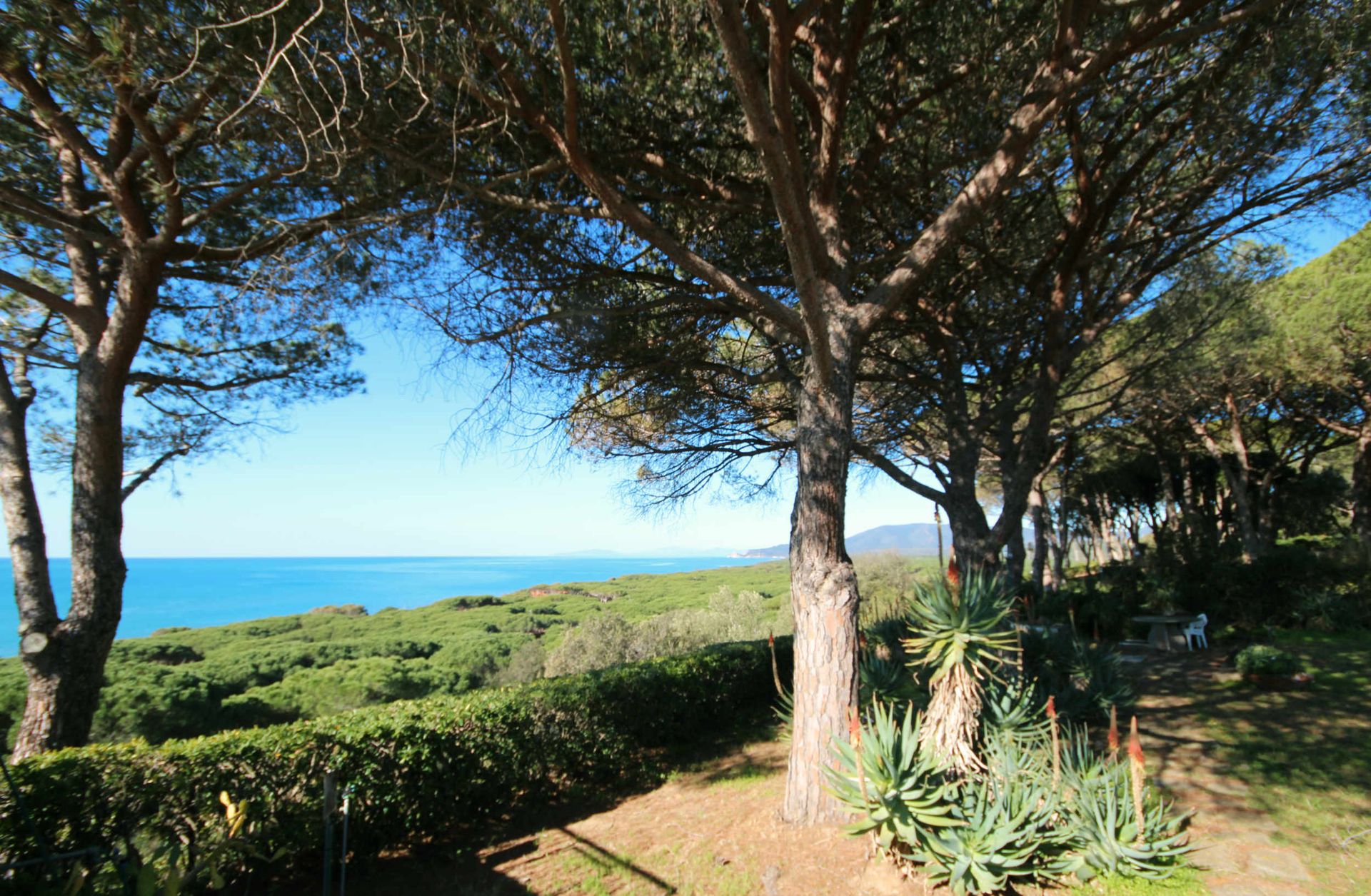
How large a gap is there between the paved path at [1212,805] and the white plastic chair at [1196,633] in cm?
303

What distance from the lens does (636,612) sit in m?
20.4

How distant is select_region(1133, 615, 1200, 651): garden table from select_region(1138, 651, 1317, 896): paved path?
2.99m

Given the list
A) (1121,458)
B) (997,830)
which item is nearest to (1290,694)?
(997,830)

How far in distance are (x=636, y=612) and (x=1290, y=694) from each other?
16021 mm

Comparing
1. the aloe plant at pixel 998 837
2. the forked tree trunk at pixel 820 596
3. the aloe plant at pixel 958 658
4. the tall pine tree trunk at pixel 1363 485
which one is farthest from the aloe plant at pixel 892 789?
the tall pine tree trunk at pixel 1363 485

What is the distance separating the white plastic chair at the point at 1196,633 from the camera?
953 centimetres

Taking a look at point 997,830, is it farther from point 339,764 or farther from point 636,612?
point 636,612

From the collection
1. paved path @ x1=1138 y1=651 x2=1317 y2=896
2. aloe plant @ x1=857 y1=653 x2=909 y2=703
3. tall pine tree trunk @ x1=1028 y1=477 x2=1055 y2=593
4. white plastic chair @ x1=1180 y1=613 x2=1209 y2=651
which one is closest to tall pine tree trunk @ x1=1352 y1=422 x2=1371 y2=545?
tall pine tree trunk @ x1=1028 y1=477 x2=1055 y2=593

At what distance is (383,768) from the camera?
4152 mm

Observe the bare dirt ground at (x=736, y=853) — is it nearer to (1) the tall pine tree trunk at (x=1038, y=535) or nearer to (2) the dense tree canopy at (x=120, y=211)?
(2) the dense tree canopy at (x=120, y=211)

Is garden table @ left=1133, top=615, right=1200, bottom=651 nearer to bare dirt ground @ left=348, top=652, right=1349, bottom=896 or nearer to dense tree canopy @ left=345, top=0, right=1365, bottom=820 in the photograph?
bare dirt ground @ left=348, top=652, right=1349, bottom=896

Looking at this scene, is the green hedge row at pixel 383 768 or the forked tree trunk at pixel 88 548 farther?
the forked tree trunk at pixel 88 548

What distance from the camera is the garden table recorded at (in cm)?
960

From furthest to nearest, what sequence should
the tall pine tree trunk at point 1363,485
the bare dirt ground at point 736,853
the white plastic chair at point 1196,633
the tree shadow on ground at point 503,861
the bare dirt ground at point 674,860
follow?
the tall pine tree trunk at point 1363,485, the white plastic chair at point 1196,633, the tree shadow on ground at point 503,861, the bare dirt ground at point 674,860, the bare dirt ground at point 736,853
